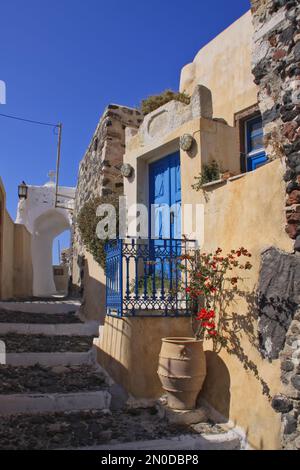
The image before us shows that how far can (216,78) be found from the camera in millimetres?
9109

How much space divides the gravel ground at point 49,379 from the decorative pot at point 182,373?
48.2 inches

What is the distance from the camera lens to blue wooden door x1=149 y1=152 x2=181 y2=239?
285 inches

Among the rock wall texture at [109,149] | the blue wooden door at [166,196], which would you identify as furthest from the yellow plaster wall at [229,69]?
the blue wooden door at [166,196]

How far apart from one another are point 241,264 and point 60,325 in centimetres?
466

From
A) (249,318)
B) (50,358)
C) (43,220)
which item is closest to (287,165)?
(249,318)

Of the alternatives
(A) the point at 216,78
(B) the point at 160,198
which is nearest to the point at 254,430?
(B) the point at 160,198

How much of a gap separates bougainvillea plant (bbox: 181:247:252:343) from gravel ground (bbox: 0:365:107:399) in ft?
5.33

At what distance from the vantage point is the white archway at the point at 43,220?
16.2 m

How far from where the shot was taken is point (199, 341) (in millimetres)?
5203

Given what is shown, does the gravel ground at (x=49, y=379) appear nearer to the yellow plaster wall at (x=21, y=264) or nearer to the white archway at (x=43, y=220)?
the yellow plaster wall at (x=21, y=264)

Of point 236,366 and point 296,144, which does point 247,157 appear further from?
point 236,366

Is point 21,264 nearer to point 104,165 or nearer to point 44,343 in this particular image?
point 104,165
